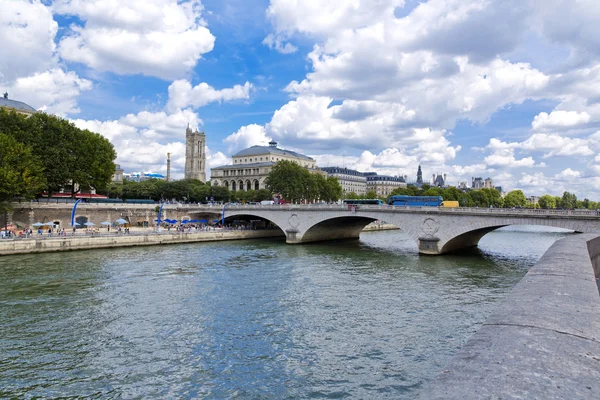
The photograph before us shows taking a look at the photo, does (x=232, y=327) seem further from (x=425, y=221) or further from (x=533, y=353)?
(x=425, y=221)

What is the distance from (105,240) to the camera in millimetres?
46312

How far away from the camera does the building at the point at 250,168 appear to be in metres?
151

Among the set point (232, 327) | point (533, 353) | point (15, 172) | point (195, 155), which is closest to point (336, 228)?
point (15, 172)

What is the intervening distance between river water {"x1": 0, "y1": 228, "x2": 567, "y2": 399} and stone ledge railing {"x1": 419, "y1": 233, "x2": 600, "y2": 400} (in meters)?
6.18

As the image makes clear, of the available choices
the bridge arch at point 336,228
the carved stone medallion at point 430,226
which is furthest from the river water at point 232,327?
the bridge arch at point 336,228

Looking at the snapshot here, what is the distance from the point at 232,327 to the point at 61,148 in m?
52.5

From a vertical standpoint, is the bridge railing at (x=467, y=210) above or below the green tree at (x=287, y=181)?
below

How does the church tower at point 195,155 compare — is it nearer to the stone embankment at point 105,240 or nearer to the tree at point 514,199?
the tree at point 514,199

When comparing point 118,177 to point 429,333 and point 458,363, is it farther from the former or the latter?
point 458,363

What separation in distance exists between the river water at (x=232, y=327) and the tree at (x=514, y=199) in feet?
371

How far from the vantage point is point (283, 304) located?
22.9 meters

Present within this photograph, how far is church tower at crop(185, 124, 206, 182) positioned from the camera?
7451 inches

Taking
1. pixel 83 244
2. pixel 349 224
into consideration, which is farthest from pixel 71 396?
pixel 349 224

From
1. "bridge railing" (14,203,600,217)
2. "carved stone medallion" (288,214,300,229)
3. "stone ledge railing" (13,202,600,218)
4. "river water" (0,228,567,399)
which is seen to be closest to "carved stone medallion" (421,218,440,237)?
"stone ledge railing" (13,202,600,218)
